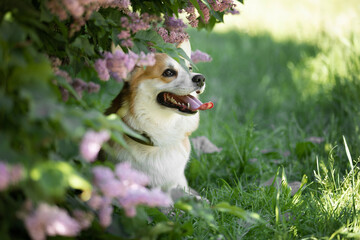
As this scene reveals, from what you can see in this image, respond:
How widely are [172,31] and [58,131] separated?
4.02 ft

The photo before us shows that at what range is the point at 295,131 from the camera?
3.91 meters

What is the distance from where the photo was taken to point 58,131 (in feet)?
4.65

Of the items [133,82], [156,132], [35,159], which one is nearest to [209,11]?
[133,82]

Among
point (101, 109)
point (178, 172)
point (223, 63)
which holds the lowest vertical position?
point (223, 63)

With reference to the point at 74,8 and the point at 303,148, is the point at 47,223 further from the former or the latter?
the point at 303,148

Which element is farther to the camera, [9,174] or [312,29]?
[312,29]

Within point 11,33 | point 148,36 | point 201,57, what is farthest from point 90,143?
point 201,57

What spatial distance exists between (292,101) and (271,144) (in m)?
1.08

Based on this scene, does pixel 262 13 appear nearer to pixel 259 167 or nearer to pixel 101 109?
pixel 259 167

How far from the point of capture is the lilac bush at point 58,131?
4.17 ft

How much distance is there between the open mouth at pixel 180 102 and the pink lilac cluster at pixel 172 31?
17.3 inches

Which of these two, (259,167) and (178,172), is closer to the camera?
(178,172)

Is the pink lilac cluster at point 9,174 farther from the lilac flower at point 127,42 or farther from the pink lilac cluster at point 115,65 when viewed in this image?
the lilac flower at point 127,42

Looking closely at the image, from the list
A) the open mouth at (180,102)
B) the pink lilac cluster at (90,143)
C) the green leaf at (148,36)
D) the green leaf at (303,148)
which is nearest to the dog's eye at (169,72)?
the open mouth at (180,102)
